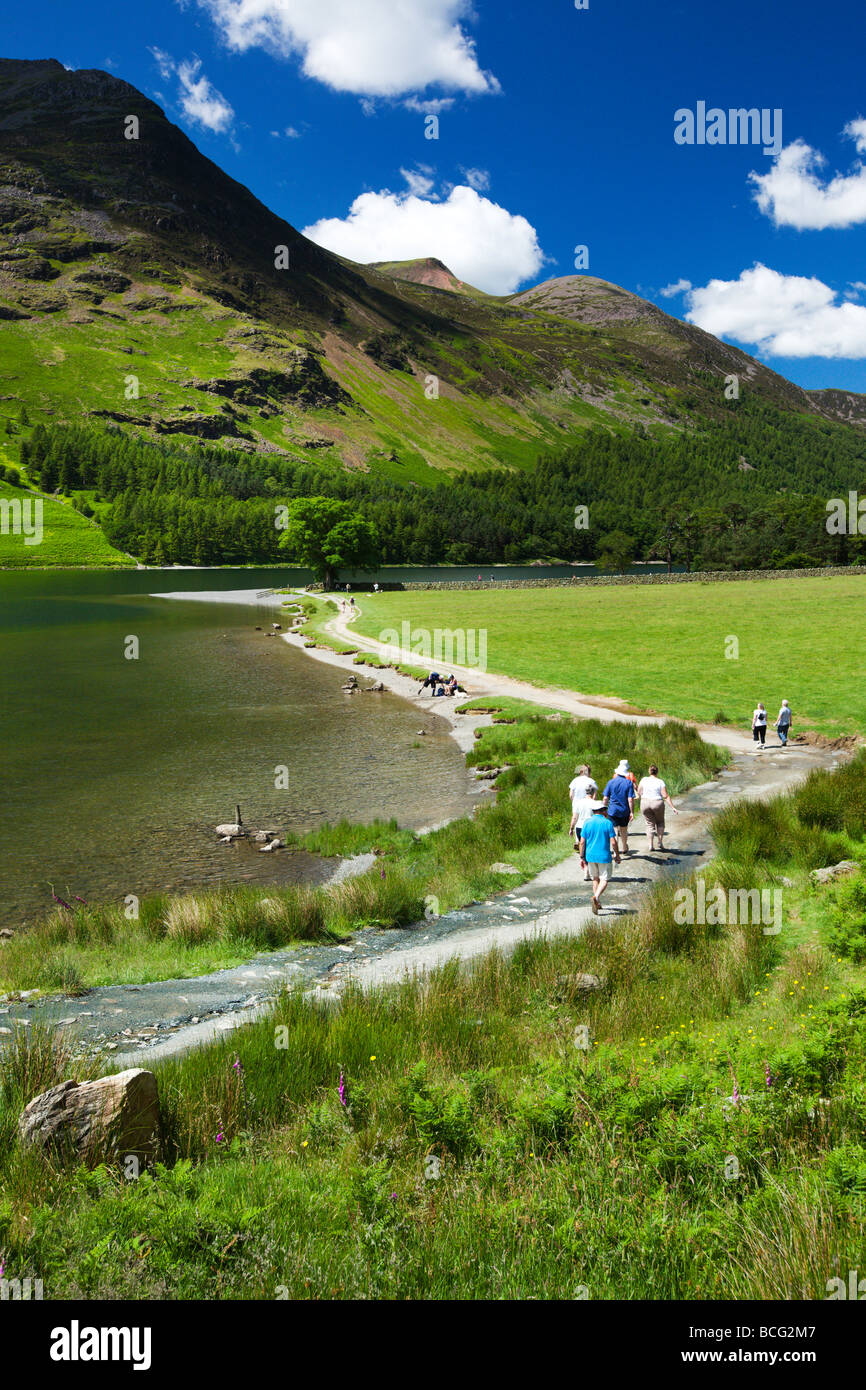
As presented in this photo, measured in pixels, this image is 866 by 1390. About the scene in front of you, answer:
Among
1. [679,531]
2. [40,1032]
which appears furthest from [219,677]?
[679,531]

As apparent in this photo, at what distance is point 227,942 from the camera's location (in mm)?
13234

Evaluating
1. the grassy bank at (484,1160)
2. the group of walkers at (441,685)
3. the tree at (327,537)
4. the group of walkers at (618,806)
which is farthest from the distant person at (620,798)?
the tree at (327,537)

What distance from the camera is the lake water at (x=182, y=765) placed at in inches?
727

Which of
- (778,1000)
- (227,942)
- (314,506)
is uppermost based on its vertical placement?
(314,506)

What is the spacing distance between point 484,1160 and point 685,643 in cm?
5220

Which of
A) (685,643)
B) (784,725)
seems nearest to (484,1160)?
(784,725)

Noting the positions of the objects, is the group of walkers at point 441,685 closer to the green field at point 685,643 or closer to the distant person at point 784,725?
the green field at point 685,643

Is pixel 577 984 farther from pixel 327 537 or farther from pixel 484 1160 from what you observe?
pixel 327 537

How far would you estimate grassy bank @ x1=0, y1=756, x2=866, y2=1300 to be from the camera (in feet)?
14.3

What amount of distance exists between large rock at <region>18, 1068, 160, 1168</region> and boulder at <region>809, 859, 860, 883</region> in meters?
11.9

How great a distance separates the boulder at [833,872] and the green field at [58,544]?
179 meters

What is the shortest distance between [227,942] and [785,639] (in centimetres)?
4992

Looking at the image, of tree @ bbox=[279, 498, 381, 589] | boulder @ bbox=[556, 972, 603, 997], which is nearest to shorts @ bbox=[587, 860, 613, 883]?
boulder @ bbox=[556, 972, 603, 997]

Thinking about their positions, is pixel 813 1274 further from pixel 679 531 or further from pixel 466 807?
pixel 679 531
